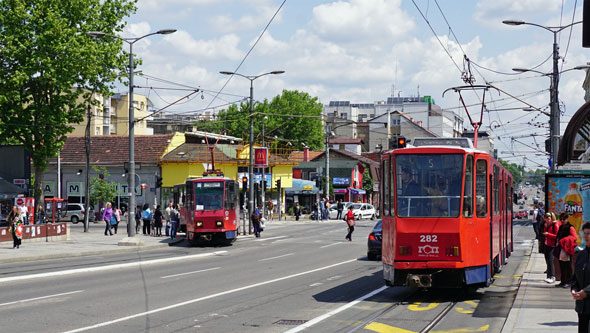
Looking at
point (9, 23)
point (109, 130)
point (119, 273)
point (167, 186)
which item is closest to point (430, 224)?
point (119, 273)

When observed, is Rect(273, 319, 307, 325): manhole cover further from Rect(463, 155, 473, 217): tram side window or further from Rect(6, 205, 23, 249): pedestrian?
Rect(6, 205, 23, 249): pedestrian

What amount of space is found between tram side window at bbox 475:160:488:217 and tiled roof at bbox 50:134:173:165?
176ft

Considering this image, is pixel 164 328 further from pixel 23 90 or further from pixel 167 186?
pixel 167 186

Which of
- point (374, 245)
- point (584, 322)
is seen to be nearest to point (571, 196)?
point (374, 245)

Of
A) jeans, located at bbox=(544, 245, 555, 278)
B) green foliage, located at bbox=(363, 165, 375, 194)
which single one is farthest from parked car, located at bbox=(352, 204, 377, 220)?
jeans, located at bbox=(544, 245, 555, 278)

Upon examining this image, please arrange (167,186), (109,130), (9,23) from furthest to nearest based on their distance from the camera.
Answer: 1. (109,130)
2. (167,186)
3. (9,23)

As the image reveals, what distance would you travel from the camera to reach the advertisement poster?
67.2 ft

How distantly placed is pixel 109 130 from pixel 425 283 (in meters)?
94.6

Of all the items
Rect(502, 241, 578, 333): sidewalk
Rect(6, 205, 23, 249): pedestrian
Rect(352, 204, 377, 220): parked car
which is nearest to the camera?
Rect(502, 241, 578, 333): sidewalk

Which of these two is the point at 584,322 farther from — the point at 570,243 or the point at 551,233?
the point at 551,233

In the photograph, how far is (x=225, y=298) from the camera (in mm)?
16266

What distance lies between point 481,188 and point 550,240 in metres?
4.04

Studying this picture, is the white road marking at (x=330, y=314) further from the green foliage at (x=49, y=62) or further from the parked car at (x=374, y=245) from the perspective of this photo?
the green foliage at (x=49, y=62)

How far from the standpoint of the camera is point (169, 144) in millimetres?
69625
